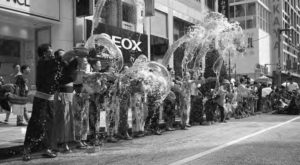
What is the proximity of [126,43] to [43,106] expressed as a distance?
1165 centimetres

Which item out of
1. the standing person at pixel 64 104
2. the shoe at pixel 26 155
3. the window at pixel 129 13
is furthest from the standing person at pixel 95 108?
the window at pixel 129 13

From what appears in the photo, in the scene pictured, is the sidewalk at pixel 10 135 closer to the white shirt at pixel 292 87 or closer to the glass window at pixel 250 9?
the white shirt at pixel 292 87

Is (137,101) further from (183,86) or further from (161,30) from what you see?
(161,30)

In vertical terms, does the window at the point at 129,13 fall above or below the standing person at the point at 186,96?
above

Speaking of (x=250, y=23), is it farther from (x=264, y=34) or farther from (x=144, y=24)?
(x=144, y=24)

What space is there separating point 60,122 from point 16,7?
7.31 meters

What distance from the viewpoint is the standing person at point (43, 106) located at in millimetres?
6508

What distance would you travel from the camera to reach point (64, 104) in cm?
704

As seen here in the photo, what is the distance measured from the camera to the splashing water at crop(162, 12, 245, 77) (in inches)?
473

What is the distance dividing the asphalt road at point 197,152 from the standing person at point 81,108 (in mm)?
533

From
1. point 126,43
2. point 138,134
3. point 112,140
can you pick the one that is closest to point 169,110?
point 138,134

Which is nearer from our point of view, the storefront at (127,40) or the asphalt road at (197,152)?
the asphalt road at (197,152)

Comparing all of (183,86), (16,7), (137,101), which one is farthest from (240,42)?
(16,7)

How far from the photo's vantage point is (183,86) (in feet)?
37.2
